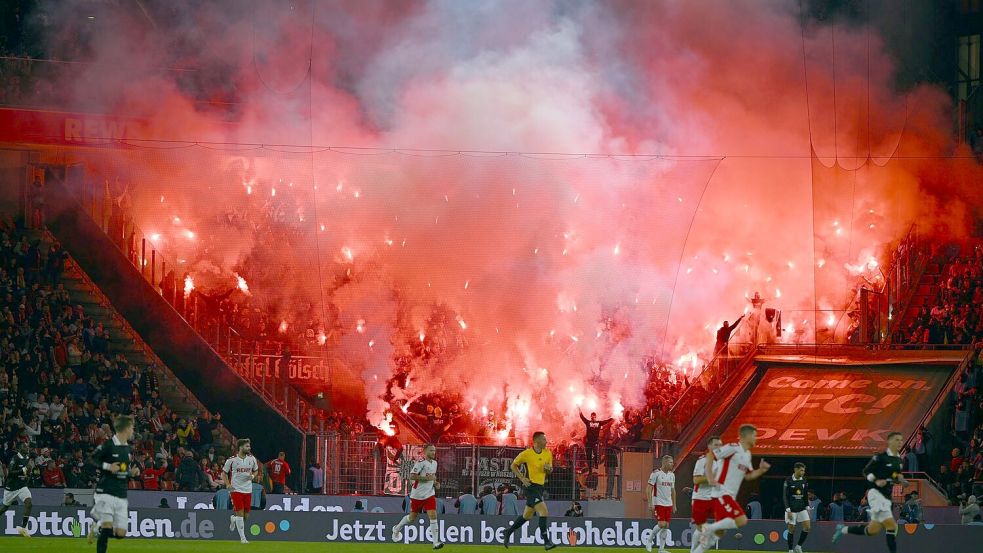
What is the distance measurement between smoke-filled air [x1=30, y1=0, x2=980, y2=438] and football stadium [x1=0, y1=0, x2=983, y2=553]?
0.08m

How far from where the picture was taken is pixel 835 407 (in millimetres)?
33281

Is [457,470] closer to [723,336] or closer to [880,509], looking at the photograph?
[723,336]

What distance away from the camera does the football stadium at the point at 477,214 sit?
34.6 meters

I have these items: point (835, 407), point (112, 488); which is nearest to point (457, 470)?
point (835, 407)

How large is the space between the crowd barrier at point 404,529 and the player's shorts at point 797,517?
113 centimetres

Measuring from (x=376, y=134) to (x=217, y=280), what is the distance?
20.4 feet

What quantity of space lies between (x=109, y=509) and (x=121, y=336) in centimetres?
2206

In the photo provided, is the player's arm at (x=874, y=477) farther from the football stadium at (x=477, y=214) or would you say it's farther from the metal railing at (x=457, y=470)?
the football stadium at (x=477, y=214)

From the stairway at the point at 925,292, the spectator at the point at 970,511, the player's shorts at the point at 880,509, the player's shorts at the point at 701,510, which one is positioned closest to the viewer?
the player's shorts at the point at 701,510

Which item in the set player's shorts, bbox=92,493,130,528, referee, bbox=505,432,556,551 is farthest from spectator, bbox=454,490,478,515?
player's shorts, bbox=92,493,130,528

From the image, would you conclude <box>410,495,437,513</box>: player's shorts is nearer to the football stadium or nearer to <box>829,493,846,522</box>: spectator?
<box>829,493,846,522</box>: spectator

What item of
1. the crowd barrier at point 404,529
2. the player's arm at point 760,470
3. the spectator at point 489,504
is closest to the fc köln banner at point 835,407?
the crowd barrier at point 404,529

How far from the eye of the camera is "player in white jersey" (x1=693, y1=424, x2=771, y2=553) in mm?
15750

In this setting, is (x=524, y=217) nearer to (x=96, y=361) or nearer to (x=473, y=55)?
(x=473, y=55)
